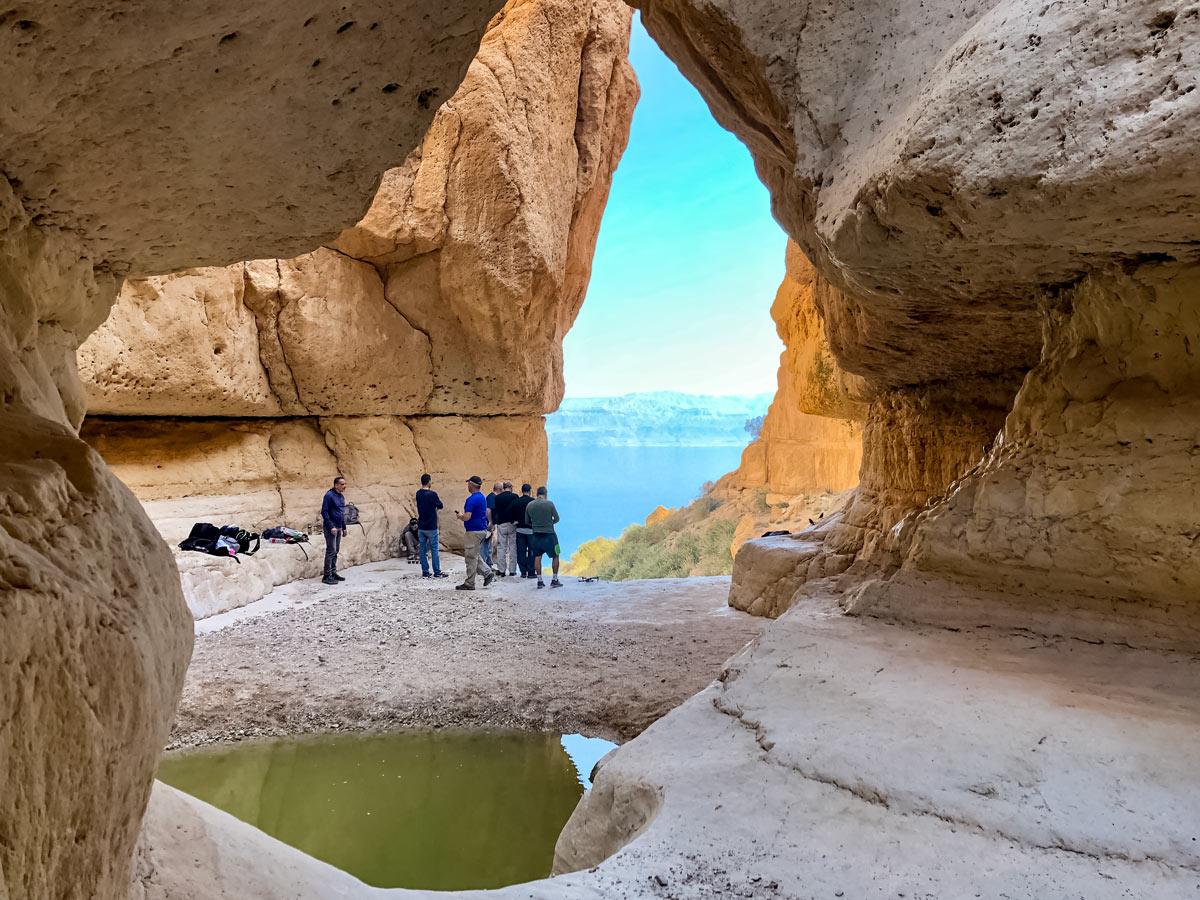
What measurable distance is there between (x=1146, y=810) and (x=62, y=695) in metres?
2.71

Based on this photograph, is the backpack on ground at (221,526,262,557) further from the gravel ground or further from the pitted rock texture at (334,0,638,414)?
the pitted rock texture at (334,0,638,414)

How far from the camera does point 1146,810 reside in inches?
83.0

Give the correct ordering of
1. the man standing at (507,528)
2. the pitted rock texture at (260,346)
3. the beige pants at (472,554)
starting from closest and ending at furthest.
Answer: the pitted rock texture at (260,346) → the beige pants at (472,554) → the man standing at (507,528)

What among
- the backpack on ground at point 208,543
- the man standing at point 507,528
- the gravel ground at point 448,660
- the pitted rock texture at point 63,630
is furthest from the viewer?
the man standing at point 507,528

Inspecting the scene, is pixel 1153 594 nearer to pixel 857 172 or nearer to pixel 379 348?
pixel 857 172

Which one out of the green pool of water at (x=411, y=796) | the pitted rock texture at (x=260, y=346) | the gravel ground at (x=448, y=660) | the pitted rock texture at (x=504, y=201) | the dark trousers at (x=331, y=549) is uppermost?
the pitted rock texture at (x=504, y=201)

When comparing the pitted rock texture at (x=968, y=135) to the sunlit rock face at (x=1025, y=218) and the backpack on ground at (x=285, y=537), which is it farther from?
the backpack on ground at (x=285, y=537)

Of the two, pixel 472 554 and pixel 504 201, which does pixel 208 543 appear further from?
pixel 504 201

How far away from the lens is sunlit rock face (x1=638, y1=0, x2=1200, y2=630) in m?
2.57

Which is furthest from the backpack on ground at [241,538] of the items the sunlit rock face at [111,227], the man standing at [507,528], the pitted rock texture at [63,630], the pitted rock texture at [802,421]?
the pitted rock texture at [802,421]

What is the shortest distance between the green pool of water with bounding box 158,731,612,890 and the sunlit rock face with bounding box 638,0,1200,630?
2.22 m

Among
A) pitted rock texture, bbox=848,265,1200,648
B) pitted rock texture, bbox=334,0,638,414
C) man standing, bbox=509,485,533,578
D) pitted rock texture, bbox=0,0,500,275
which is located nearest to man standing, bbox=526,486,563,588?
man standing, bbox=509,485,533,578

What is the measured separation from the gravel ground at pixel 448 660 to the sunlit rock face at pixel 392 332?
1566 millimetres

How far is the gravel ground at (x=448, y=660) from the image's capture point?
5.09 m
